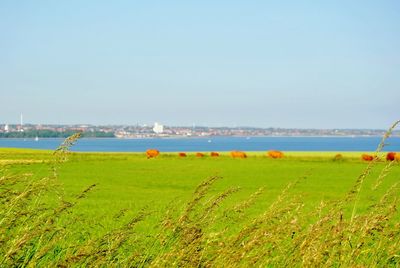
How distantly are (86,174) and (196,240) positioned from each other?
3667cm

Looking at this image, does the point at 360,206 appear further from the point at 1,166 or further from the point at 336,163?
the point at 336,163

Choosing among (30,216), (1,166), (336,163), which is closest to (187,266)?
(30,216)

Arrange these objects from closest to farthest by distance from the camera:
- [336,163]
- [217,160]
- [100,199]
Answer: [100,199] < [336,163] < [217,160]

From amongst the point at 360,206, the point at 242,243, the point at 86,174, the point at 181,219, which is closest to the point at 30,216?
the point at 181,219

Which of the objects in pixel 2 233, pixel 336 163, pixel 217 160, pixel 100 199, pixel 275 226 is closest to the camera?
pixel 2 233

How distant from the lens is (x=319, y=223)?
6.00 meters

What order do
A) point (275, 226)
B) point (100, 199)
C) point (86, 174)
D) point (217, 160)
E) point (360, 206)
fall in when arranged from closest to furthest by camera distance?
point (275, 226)
point (360, 206)
point (100, 199)
point (86, 174)
point (217, 160)

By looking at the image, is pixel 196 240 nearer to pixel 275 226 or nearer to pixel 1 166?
pixel 275 226

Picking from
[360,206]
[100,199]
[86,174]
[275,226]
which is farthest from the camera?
[86,174]

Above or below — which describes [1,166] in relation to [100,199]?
above

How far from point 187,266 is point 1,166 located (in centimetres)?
224

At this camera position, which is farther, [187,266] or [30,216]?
[30,216]

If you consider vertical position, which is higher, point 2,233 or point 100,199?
point 2,233

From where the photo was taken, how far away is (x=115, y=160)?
5975 centimetres
